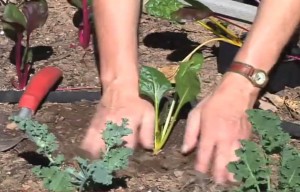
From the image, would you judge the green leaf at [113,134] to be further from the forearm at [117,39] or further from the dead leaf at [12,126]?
the dead leaf at [12,126]

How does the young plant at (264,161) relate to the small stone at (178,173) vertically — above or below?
above

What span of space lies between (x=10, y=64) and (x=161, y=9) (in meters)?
0.52

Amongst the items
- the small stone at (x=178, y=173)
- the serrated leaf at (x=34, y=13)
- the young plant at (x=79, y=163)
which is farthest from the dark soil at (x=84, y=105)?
the serrated leaf at (x=34, y=13)

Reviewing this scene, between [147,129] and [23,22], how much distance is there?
20.6 inches

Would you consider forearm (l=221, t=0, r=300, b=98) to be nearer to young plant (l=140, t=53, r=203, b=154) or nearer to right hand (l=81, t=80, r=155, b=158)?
young plant (l=140, t=53, r=203, b=154)

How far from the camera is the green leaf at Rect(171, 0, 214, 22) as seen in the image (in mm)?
2816

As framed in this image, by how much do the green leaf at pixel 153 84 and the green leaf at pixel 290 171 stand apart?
17.6 inches

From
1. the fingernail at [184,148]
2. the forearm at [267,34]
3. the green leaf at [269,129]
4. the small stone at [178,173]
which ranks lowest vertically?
the small stone at [178,173]

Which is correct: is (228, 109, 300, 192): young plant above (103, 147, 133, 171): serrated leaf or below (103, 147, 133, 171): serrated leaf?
above

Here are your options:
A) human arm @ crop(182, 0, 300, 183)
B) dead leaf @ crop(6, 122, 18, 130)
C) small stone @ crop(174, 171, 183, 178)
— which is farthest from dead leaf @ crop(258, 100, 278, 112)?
dead leaf @ crop(6, 122, 18, 130)

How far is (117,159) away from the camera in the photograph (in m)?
2.18

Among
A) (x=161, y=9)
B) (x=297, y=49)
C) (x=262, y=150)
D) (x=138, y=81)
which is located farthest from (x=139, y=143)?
(x=297, y=49)

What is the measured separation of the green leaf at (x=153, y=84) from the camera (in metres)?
2.50

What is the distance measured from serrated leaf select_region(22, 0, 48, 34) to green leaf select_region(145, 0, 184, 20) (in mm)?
300
